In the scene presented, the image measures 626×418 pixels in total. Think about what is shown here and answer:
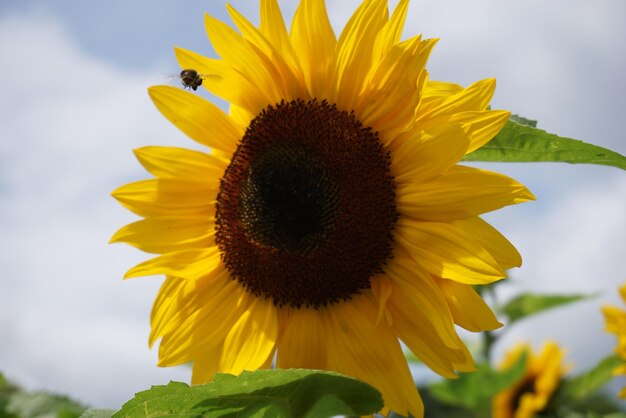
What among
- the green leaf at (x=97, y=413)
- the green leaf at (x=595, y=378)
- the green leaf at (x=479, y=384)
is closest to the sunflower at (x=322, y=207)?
the green leaf at (x=97, y=413)

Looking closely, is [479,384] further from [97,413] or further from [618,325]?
[97,413]

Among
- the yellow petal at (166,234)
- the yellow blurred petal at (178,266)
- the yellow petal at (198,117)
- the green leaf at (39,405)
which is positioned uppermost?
the yellow petal at (198,117)

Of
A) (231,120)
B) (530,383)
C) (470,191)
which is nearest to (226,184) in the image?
(231,120)

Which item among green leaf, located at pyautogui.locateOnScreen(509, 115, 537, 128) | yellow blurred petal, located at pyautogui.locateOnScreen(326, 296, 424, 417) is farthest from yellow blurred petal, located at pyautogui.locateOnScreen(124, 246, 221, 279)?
green leaf, located at pyautogui.locateOnScreen(509, 115, 537, 128)

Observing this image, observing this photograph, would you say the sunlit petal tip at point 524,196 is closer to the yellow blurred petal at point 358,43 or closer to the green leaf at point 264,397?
the yellow blurred petal at point 358,43

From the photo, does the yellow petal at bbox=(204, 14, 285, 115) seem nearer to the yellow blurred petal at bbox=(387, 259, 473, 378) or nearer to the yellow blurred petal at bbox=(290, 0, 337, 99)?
the yellow blurred petal at bbox=(290, 0, 337, 99)

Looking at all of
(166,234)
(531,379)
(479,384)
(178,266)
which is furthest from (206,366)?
(531,379)
